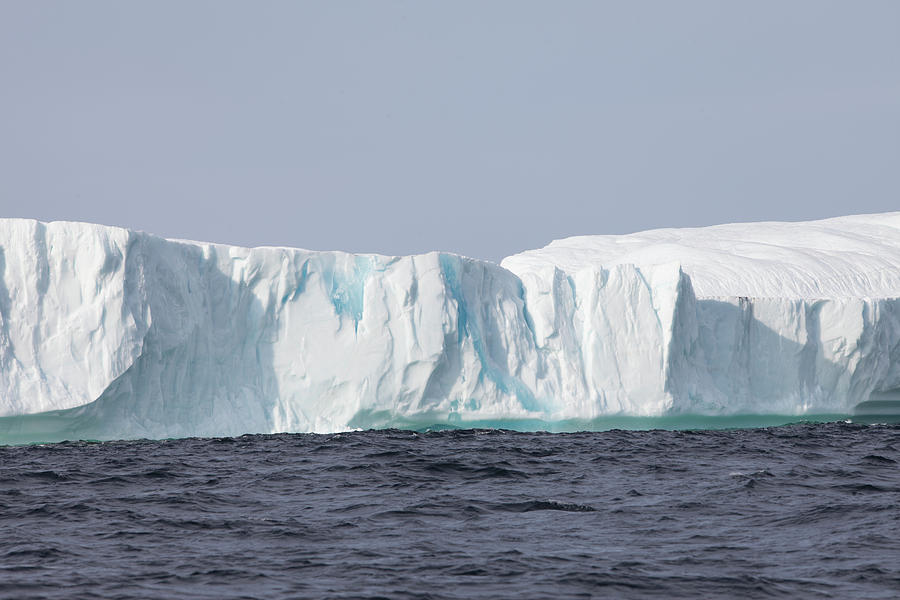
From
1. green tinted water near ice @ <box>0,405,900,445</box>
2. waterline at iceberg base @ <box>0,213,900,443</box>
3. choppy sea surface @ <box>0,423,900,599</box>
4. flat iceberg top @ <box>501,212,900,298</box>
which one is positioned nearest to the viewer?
choppy sea surface @ <box>0,423,900,599</box>

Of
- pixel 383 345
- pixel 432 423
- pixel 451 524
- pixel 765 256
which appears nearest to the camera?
pixel 451 524

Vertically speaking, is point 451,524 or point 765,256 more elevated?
point 765,256

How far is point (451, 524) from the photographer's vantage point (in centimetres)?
878

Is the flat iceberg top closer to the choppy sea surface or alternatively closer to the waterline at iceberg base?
the waterline at iceberg base

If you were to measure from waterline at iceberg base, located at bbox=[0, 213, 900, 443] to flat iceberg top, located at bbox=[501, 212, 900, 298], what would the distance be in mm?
1935

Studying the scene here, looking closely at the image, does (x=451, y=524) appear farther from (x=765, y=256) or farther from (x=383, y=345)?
(x=765, y=256)

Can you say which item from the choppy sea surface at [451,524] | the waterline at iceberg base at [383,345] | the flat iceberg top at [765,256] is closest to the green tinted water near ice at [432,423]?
the waterline at iceberg base at [383,345]

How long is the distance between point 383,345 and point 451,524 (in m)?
11.1

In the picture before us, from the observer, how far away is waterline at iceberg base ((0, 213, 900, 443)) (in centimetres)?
1756

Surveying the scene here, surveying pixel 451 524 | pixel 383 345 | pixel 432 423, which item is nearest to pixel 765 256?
pixel 432 423

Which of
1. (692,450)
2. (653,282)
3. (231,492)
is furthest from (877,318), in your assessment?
(231,492)

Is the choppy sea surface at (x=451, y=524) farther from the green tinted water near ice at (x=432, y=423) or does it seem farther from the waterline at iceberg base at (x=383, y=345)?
the waterline at iceberg base at (x=383, y=345)

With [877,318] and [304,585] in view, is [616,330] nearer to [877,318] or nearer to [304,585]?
[877,318]

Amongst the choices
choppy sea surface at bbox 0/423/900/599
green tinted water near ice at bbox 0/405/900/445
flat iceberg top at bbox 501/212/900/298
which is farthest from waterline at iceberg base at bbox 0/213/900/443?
choppy sea surface at bbox 0/423/900/599
